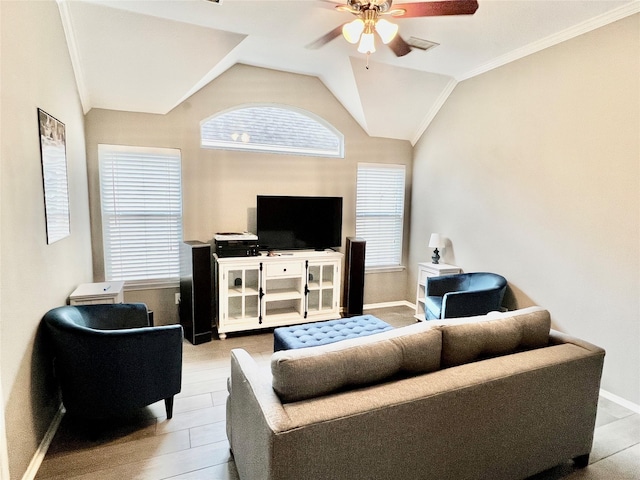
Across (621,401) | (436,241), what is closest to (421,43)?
(436,241)

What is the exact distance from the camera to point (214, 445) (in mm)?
2205

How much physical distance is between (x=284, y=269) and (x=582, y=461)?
2926 millimetres

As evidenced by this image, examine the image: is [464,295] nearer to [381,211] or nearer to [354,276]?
[354,276]

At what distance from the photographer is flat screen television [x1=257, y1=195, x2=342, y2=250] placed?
13.6ft

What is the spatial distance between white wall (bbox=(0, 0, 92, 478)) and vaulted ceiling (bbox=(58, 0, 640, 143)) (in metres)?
0.45

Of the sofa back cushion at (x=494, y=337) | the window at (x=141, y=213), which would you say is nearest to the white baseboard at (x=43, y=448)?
the window at (x=141, y=213)

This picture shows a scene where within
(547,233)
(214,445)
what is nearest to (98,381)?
(214,445)

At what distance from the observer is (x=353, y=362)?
5.00ft

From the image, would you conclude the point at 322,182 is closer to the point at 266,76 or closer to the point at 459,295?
the point at 266,76

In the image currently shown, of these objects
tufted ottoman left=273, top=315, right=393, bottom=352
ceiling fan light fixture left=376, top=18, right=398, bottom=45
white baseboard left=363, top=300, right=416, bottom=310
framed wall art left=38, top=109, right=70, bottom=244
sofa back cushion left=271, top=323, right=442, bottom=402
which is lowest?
white baseboard left=363, top=300, right=416, bottom=310

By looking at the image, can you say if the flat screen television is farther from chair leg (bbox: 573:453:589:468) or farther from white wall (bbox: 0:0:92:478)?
chair leg (bbox: 573:453:589:468)

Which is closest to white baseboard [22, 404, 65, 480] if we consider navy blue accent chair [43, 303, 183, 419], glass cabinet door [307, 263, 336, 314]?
navy blue accent chair [43, 303, 183, 419]

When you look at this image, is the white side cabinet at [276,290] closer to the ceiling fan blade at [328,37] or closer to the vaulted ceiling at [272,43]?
the vaulted ceiling at [272,43]

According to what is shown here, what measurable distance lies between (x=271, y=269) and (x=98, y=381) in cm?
206
